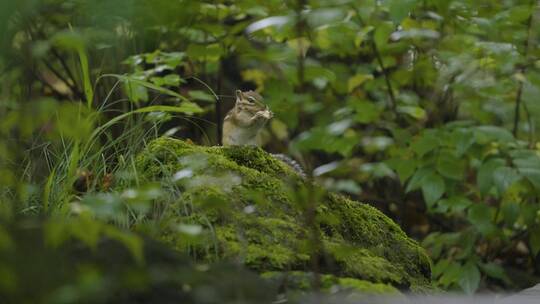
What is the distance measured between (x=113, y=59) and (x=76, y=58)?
0.45 meters

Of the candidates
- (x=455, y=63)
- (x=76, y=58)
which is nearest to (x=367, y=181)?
(x=455, y=63)

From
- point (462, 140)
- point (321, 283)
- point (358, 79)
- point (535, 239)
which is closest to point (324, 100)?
point (358, 79)

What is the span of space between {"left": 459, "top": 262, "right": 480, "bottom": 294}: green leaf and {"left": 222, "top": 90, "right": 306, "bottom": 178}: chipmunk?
155cm

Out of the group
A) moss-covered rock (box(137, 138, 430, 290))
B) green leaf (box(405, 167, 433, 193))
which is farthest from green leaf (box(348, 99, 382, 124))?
moss-covered rock (box(137, 138, 430, 290))

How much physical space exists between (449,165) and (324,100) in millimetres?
2169

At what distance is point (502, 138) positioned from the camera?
148 inches

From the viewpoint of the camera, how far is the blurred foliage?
97.8 inches

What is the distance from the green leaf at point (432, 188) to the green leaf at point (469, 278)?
503 mm

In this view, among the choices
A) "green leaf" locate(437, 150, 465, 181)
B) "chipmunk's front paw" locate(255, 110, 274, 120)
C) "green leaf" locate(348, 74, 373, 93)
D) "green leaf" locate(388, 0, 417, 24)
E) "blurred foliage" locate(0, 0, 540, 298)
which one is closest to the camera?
"blurred foliage" locate(0, 0, 540, 298)

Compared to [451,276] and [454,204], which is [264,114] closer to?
[454,204]

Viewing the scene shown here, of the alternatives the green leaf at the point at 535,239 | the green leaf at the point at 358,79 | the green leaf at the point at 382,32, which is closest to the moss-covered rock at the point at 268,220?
the green leaf at the point at 382,32

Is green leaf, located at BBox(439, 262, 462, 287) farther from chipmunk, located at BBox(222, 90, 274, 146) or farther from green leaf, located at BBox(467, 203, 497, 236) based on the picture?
chipmunk, located at BBox(222, 90, 274, 146)

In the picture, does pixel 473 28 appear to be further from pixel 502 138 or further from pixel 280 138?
pixel 280 138

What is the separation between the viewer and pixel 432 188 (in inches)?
160
